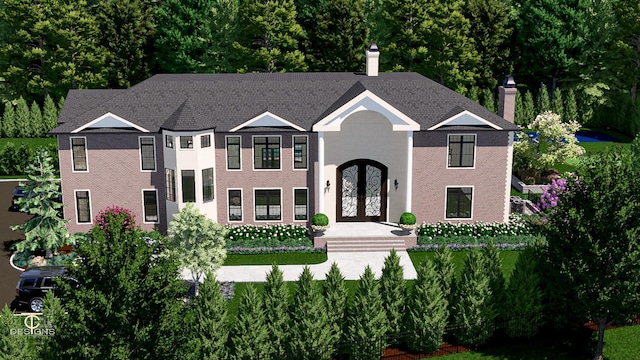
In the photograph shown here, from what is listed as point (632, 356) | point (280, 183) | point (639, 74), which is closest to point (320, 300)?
point (632, 356)

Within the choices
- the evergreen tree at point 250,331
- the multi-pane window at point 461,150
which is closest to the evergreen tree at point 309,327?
the evergreen tree at point 250,331

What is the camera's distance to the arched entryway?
41.0 m

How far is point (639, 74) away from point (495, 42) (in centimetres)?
1488

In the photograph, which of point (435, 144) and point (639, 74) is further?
point (639, 74)

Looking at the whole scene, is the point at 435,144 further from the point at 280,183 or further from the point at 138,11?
the point at 138,11

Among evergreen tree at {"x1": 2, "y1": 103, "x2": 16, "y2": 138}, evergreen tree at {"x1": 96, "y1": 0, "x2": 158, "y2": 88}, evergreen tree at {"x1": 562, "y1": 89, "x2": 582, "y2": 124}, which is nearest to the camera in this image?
evergreen tree at {"x1": 2, "y1": 103, "x2": 16, "y2": 138}

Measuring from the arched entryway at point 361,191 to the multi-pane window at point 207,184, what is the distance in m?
7.44

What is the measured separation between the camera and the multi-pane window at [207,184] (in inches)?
1548

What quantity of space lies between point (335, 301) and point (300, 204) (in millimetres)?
14549

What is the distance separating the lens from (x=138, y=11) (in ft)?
238

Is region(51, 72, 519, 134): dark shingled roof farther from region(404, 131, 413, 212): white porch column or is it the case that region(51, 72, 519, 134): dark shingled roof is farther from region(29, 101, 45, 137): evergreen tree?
region(29, 101, 45, 137): evergreen tree

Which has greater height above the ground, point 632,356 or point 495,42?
point 495,42

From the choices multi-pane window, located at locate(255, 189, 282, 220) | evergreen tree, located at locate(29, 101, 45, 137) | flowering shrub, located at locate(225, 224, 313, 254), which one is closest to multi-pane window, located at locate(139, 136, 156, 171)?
flowering shrub, located at locate(225, 224, 313, 254)

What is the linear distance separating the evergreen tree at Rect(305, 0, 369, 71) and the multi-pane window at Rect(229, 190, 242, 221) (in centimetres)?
3275
